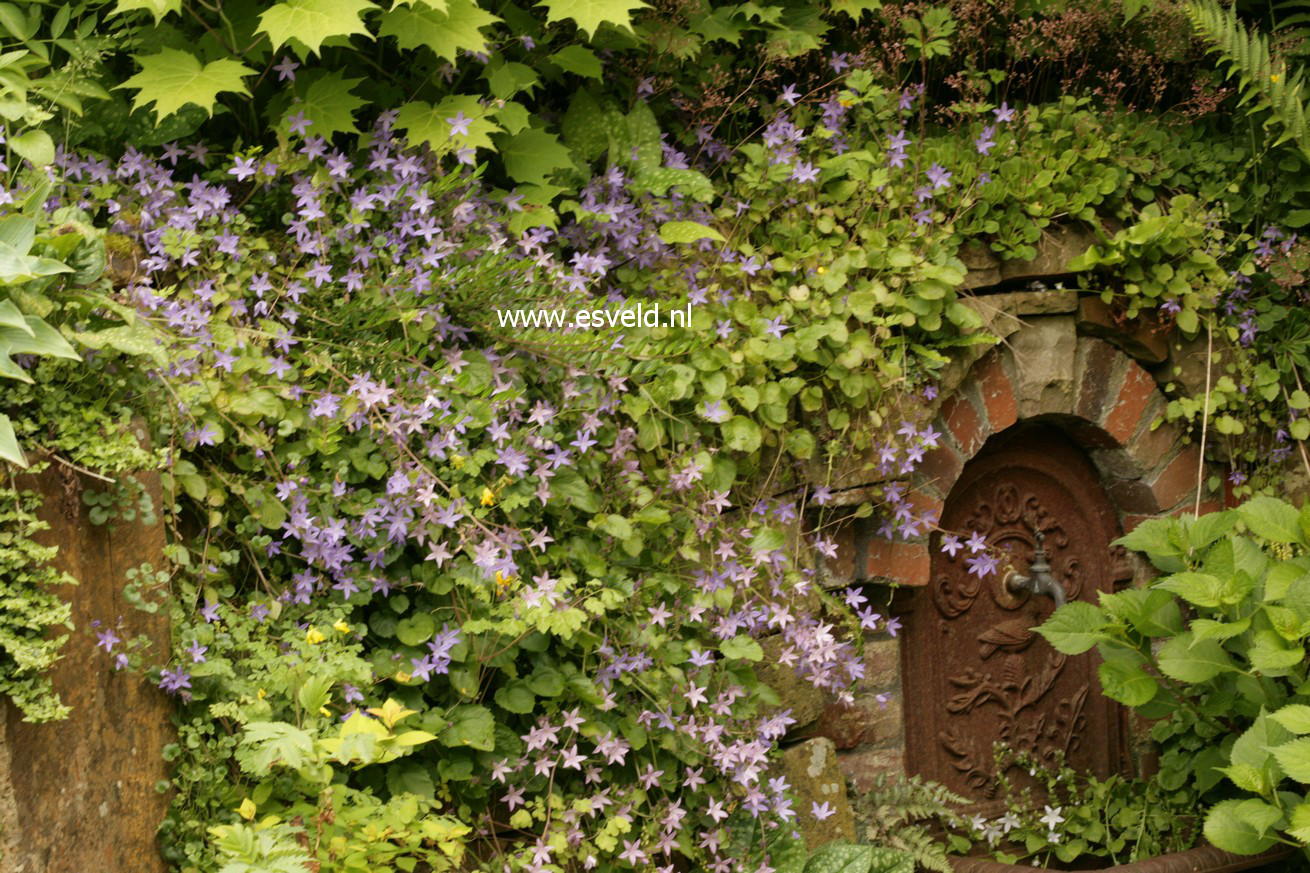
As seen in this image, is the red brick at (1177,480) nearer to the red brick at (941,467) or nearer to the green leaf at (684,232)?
the red brick at (941,467)

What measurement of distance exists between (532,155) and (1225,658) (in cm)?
224

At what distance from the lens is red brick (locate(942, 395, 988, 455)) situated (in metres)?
3.51

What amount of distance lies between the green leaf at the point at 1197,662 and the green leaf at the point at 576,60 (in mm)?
2156

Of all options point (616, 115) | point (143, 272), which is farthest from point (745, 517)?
point (143, 272)

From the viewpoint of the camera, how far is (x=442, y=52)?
2.67m

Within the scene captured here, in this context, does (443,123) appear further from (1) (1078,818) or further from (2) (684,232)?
(1) (1078,818)

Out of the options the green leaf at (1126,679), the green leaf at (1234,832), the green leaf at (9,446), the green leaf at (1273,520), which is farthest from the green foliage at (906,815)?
the green leaf at (9,446)

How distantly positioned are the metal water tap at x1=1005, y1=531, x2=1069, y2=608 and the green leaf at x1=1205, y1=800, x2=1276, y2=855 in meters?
0.78

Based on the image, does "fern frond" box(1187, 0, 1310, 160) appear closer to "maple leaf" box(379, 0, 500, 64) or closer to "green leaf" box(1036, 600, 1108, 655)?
"green leaf" box(1036, 600, 1108, 655)

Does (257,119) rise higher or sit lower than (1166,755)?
higher

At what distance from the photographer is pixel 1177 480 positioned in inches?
157

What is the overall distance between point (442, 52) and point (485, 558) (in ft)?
3.68

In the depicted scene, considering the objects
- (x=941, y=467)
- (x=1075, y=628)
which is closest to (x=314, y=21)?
(x=941, y=467)

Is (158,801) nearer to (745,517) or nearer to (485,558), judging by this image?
(485,558)
